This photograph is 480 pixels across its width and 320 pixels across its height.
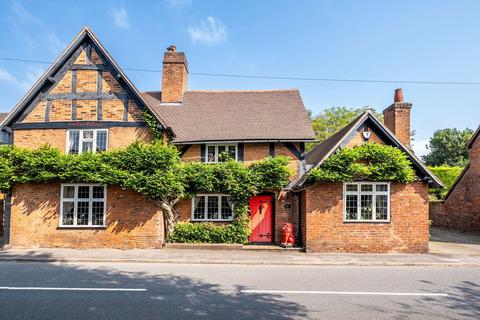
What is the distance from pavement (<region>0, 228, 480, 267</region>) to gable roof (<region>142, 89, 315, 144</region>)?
15.9 ft

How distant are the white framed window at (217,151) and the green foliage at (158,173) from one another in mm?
976

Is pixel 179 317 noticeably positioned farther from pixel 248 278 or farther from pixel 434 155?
pixel 434 155

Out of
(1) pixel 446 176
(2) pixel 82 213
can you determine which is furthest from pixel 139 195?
(1) pixel 446 176

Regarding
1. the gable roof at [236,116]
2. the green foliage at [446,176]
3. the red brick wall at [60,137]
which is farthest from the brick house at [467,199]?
the red brick wall at [60,137]

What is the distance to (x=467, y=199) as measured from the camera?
20.3 metres

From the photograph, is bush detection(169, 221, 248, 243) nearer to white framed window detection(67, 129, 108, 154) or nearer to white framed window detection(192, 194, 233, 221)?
white framed window detection(192, 194, 233, 221)

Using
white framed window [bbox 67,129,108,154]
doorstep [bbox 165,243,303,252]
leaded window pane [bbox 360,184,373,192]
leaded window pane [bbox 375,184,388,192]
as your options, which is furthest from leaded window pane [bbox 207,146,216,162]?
leaded window pane [bbox 375,184,388,192]

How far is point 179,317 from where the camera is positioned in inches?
229

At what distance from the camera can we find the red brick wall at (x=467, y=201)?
19.6m

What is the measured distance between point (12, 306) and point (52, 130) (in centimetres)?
998

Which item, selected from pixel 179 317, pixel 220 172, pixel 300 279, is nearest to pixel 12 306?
pixel 179 317

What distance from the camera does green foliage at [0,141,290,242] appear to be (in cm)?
1344

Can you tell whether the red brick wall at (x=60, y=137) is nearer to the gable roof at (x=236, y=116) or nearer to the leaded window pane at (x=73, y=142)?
the leaded window pane at (x=73, y=142)

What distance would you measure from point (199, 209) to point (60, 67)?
878 centimetres
